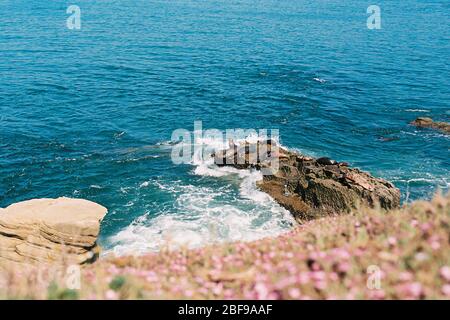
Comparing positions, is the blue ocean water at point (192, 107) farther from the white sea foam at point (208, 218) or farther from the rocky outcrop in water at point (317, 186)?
the rocky outcrop in water at point (317, 186)

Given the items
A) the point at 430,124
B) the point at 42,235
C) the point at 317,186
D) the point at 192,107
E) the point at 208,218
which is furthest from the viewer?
the point at 192,107

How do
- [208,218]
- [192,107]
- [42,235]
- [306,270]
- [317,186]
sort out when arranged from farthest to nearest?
[192,107]
[317,186]
[208,218]
[42,235]
[306,270]

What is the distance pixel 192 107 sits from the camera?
164 ft

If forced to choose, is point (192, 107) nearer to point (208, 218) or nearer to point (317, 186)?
point (208, 218)

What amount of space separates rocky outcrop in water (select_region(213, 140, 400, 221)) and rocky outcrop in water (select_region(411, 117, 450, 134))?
20.4 metres

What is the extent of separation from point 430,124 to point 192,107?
95.7ft

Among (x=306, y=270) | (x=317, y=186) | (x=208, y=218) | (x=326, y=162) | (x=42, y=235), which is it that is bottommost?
(x=208, y=218)

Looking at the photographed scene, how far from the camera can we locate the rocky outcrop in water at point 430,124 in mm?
45356

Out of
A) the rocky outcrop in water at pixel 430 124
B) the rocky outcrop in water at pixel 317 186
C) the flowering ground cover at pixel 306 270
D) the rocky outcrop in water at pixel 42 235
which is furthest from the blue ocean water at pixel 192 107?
the rocky outcrop in water at pixel 42 235

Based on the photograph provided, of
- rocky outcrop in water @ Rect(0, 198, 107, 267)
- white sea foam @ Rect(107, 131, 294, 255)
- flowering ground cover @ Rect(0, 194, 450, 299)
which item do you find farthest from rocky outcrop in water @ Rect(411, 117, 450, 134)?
flowering ground cover @ Rect(0, 194, 450, 299)

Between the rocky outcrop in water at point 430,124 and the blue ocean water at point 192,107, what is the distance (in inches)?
60.8

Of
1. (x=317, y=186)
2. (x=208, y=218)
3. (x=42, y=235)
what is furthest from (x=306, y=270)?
(x=317, y=186)

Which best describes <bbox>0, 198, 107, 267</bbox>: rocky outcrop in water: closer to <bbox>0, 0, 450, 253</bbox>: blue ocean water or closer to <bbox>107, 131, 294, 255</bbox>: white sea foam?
<bbox>0, 0, 450, 253</bbox>: blue ocean water

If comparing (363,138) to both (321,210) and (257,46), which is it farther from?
(257,46)
